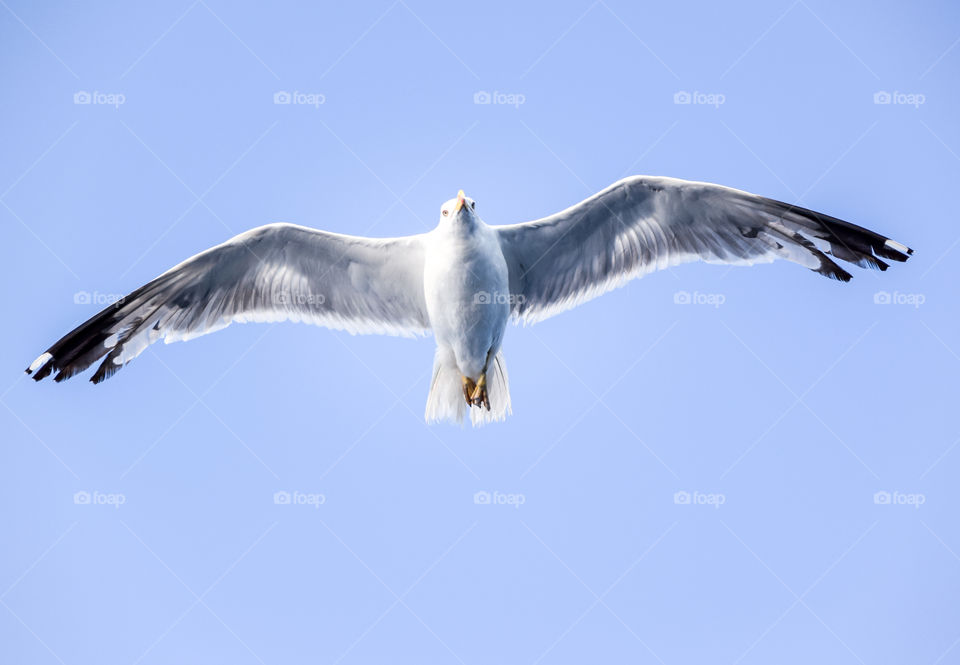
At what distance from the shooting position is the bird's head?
6.96 metres

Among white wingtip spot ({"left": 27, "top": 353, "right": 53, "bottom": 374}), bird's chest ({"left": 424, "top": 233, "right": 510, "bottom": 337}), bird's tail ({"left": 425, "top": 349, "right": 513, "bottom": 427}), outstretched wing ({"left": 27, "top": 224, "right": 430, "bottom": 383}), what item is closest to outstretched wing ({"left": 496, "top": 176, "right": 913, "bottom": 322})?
bird's chest ({"left": 424, "top": 233, "right": 510, "bottom": 337})

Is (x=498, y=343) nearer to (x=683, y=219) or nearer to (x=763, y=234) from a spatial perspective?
(x=683, y=219)

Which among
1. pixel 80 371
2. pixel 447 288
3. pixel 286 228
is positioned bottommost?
pixel 80 371

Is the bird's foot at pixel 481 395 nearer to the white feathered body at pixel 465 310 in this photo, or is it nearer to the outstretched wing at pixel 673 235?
the white feathered body at pixel 465 310

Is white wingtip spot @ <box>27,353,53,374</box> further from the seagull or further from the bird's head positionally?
the bird's head

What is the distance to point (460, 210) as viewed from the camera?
6.95 m

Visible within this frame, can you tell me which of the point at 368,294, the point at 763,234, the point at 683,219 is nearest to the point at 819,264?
the point at 763,234

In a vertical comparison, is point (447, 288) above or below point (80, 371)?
above

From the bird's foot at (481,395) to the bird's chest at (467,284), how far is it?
540 mm

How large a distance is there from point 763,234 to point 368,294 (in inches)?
133

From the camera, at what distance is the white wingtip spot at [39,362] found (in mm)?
7609

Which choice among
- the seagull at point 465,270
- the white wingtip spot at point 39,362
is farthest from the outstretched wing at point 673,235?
the white wingtip spot at point 39,362

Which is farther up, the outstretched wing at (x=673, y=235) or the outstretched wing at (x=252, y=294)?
the outstretched wing at (x=673, y=235)

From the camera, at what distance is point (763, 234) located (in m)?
7.51
